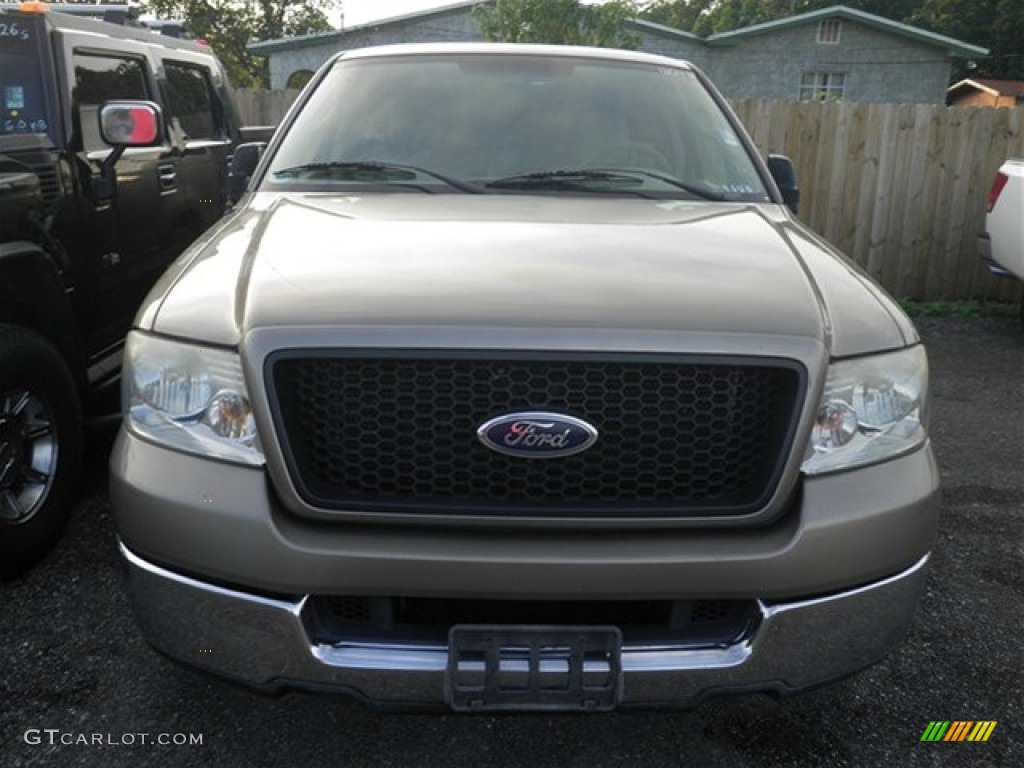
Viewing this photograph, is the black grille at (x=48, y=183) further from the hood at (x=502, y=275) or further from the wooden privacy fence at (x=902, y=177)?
the wooden privacy fence at (x=902, y=177)

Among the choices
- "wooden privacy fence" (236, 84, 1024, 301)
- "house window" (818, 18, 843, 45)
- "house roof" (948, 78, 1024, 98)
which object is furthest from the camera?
"house roof" (948, 78, 1024, 98)

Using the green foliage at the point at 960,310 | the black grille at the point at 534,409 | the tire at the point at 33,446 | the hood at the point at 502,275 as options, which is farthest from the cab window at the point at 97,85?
the green foliage at the point at 960,310

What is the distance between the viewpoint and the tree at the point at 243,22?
39188 millimetres

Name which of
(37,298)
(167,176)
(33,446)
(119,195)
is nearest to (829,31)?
(167,176)

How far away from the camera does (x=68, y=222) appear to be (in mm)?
3768

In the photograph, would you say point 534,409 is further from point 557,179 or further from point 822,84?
point 822,84

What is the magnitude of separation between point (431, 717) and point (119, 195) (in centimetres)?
313

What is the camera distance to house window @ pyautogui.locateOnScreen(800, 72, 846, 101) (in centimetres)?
2697

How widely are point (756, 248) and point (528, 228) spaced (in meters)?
0.63

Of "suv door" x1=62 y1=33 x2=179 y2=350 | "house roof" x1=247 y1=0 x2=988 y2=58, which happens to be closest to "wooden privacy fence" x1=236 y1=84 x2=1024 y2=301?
"suv door" x1=62 y1=33 x2=179 y2=350

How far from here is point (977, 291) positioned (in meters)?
8.77

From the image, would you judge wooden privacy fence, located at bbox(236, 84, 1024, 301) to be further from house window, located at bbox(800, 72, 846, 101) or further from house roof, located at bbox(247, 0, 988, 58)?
house window, located at bbox(800, 72, 846, 101)

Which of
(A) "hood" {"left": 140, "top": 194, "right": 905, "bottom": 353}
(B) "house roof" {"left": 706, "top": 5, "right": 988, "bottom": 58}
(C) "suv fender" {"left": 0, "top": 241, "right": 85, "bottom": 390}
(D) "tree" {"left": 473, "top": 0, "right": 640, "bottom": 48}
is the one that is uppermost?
(B) "house roof" {"left": 706, "top": 5, "right": 988, "bottom": 58}

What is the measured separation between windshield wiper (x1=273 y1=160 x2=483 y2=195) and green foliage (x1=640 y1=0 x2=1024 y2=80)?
3701 centimetres
